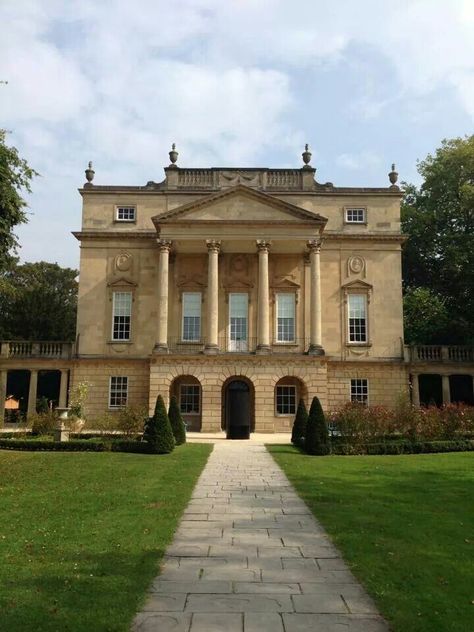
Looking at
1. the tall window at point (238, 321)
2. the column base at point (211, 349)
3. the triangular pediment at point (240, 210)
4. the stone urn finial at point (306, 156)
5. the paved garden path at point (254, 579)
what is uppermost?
the stone urn finial at point (306, 156)

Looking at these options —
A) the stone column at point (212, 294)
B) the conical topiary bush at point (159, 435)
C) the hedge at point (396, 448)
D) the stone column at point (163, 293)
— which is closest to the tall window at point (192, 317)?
the stone column at point (212, 294)

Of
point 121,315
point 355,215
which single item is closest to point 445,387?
point 355,215

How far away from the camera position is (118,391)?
37.2 metres

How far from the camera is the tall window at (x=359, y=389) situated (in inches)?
1474

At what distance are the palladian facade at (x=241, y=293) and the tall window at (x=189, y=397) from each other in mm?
89

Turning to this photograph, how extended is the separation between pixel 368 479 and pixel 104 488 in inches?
260

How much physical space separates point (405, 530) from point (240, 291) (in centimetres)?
2926

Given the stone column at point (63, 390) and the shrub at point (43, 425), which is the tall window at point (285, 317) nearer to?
the stone column at point (63, 390)

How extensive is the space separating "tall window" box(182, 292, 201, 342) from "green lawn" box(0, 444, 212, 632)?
20.6 metres

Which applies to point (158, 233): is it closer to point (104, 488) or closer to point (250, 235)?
point (250, 235)

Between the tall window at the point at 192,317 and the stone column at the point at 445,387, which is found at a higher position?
the tall window at the point at 192,317

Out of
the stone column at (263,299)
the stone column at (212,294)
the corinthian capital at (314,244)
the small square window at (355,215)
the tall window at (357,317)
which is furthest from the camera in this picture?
the small square window at (355,215)

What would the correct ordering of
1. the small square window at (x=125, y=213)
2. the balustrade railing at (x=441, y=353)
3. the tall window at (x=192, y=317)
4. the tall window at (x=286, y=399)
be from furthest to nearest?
the small square window at (x=125, y=213)
the balustrade railing at (x=441, y=353)
the tall window at (x=192, y=317)
the tall window at (x=286, y=399)

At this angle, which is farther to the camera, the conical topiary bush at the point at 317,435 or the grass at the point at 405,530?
the conical topiary bush at the point at 317,435
